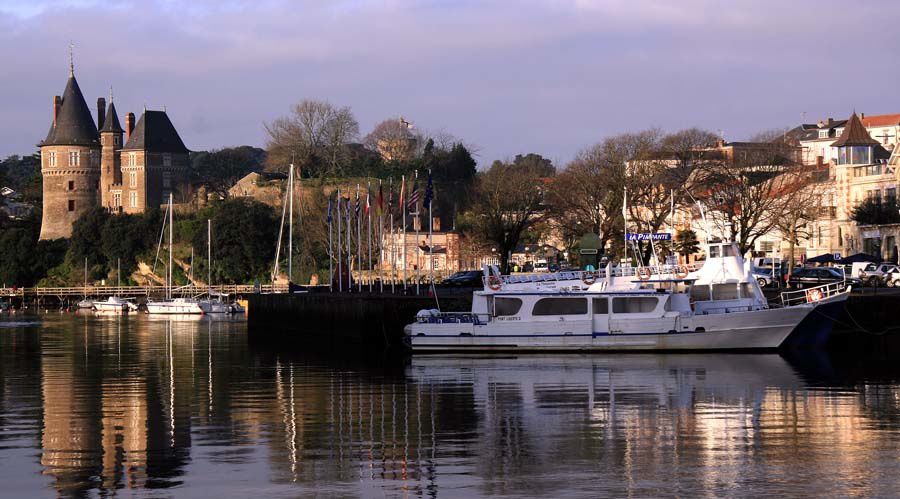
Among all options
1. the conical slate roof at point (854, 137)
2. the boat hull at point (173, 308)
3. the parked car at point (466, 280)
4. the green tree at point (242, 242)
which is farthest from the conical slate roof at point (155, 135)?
the conical slate roof at point (854, 137)

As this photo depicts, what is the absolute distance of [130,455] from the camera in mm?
24984

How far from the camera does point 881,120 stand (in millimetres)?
146250

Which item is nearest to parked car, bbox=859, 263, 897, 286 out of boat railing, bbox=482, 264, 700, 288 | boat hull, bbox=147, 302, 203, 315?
boat railing, bbox=482, 264, 700, 288

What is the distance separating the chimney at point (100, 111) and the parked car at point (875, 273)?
119540 mm

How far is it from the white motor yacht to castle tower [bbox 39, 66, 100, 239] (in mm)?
125352

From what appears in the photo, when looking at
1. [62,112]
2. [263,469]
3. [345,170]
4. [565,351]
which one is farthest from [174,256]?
[263,469]

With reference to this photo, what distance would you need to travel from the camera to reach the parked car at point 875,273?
66731 mm

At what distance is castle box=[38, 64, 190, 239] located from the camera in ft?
527

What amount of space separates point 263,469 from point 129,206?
5593 inches

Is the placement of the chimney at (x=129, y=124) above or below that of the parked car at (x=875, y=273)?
above

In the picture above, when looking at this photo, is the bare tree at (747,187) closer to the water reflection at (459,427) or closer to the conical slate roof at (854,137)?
the conical slate roof at (854,137)

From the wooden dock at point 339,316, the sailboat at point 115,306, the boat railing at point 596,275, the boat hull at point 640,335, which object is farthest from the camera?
the sailboat at point 115,306

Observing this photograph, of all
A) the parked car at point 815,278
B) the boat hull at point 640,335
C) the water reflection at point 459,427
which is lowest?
the water reflection at point 459,427

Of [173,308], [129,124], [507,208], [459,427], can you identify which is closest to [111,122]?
[129,124]
